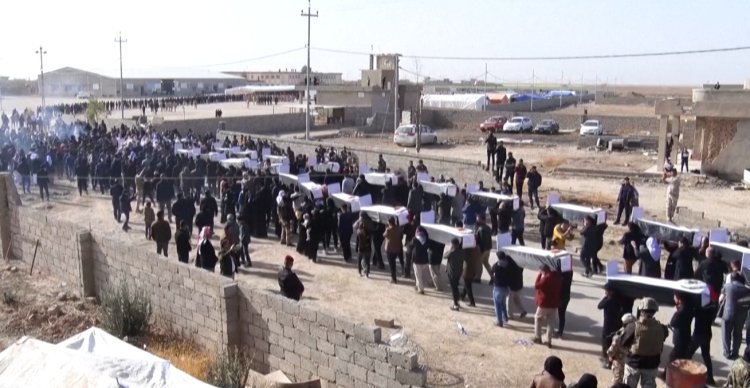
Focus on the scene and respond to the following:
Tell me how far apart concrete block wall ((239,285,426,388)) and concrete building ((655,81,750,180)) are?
2000 cm

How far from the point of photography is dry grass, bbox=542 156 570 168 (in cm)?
2912

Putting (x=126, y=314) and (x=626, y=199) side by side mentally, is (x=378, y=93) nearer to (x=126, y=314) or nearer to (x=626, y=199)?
(x=626, y=199)

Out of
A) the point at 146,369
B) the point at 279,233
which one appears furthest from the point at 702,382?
the point at 279,233

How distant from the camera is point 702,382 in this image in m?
7.34

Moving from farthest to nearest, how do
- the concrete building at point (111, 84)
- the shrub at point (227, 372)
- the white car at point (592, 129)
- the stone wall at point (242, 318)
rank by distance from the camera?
the concrete building at point (111, 84), the white car at point (592, 129), the shrub at point (227, 372), the stone wall at point (242, 318)

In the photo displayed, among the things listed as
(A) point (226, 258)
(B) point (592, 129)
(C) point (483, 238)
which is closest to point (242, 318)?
(A) point (226, 258)

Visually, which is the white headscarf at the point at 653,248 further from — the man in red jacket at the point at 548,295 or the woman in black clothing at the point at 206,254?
the woman in black clothing at the point at 206,254

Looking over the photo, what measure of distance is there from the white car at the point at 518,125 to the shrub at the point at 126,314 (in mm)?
32986

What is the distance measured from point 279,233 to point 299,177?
1882 millimetres

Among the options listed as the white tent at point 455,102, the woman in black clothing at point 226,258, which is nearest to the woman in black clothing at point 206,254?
the woman in black clothing at point 226,258

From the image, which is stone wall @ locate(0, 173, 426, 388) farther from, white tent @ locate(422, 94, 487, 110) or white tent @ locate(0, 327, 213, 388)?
white tent @ locate(422, 94, 487, 110)

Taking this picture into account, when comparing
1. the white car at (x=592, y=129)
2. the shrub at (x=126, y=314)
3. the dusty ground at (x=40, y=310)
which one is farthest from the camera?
the white car at (x=592, y=129)

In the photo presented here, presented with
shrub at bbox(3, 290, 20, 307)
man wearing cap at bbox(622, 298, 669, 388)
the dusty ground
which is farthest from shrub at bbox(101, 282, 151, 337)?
man wearing cap at bbox(622, 298, 669, 388)

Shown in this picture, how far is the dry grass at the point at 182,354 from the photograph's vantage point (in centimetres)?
931
